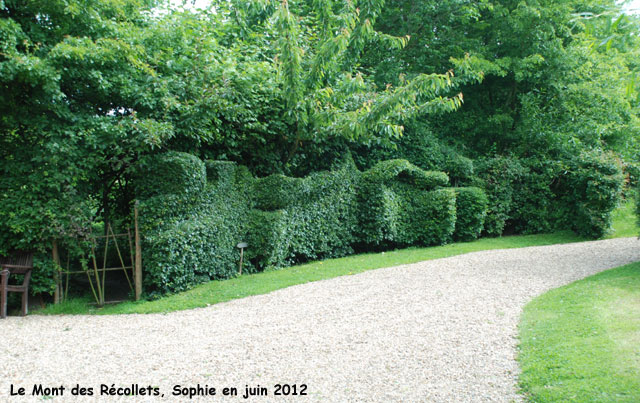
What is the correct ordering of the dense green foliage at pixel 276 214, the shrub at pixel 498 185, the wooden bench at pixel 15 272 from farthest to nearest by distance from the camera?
the shrub at pixel 498 185 < the dense green foliage at pixel 276 214 < the wooden bench at pixel 15 272

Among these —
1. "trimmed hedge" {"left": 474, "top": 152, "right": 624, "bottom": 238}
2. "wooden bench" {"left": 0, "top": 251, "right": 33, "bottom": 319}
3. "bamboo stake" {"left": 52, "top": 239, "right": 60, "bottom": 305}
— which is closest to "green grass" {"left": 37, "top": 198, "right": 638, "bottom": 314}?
"bamboo stake" {"left": 52, "top": 239, "right": 60, "bottom": 305}

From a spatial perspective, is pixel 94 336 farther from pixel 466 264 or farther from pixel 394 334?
pixel 466 264

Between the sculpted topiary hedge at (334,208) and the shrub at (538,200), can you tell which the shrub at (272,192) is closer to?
the sculpted topiary hedge at (334,208)

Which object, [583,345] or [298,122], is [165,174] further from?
[583,345]

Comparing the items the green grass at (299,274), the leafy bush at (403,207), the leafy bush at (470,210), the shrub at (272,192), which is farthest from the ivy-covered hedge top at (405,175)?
the shrub at (272,192)

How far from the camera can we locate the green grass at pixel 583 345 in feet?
12.3

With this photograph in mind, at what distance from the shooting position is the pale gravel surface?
165 inches

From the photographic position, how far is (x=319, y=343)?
5.25 metres

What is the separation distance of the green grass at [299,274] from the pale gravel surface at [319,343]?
340mm

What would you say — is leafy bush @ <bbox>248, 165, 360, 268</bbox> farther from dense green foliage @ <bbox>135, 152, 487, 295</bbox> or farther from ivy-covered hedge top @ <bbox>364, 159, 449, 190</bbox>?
ivy-covered hedge top @ <bbox>364, 159, 449, 190</bbox>

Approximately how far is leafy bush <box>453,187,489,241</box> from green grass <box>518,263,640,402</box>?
6.12m

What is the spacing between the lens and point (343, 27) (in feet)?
30.5

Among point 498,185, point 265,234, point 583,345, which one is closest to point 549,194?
point 498,185

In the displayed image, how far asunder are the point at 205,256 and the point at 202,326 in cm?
245
